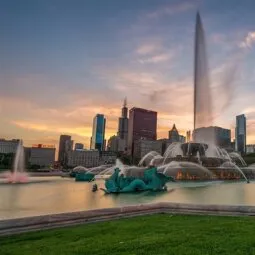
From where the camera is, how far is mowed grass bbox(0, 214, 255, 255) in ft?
27.0

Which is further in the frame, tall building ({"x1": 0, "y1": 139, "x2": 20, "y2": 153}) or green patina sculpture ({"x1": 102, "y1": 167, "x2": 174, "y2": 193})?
Result: tall building ({"x1": 0, "y1": 139, "x2": 20, "y2": 153})

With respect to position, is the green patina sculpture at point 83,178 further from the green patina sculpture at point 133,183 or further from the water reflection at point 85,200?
the water reflection at point 85,200

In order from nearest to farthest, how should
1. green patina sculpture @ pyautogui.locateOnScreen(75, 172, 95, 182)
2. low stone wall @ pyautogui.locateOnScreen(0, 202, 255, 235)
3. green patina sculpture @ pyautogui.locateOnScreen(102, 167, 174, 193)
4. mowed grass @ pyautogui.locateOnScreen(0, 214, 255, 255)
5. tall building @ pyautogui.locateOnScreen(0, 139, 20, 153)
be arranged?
mowed grass @ pyautogui.locateOnScreen(0, 214, 255, 255), low stone wall @ pyautogui.locateOnScreen(0, 202, 255, 235), green patina sculpture @ pyautogui.locateOnScreen(102, 167, 174, 193), green patina sculpture @ pyautogui.locateOnScreen(75, 172, 95, 182), tall building @ pyautogui.locateOnScreen(0, 139, 20, 153)

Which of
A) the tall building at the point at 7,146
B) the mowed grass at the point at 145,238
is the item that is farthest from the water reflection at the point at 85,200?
the tall building at the point at 7,146

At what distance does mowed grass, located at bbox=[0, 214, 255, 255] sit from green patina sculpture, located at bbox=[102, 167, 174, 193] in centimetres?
→ 1920

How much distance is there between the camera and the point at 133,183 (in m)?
32.2

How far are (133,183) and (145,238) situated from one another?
75.5 ft

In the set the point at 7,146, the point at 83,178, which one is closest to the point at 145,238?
the point at 83,178

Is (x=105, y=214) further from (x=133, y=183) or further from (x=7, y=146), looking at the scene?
(x=7, y=146)

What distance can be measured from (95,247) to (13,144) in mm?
190036

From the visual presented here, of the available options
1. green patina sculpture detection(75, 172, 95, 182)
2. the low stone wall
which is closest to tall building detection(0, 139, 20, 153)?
green patina sculpture detection(75, 172, 95, 182)

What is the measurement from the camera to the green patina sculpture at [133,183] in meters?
31.4

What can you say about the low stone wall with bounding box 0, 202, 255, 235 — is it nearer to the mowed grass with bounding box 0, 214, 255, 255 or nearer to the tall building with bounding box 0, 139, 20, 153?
the mowed grass with bounding box 0, 214, 255, 255

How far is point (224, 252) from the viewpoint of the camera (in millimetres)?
7816
